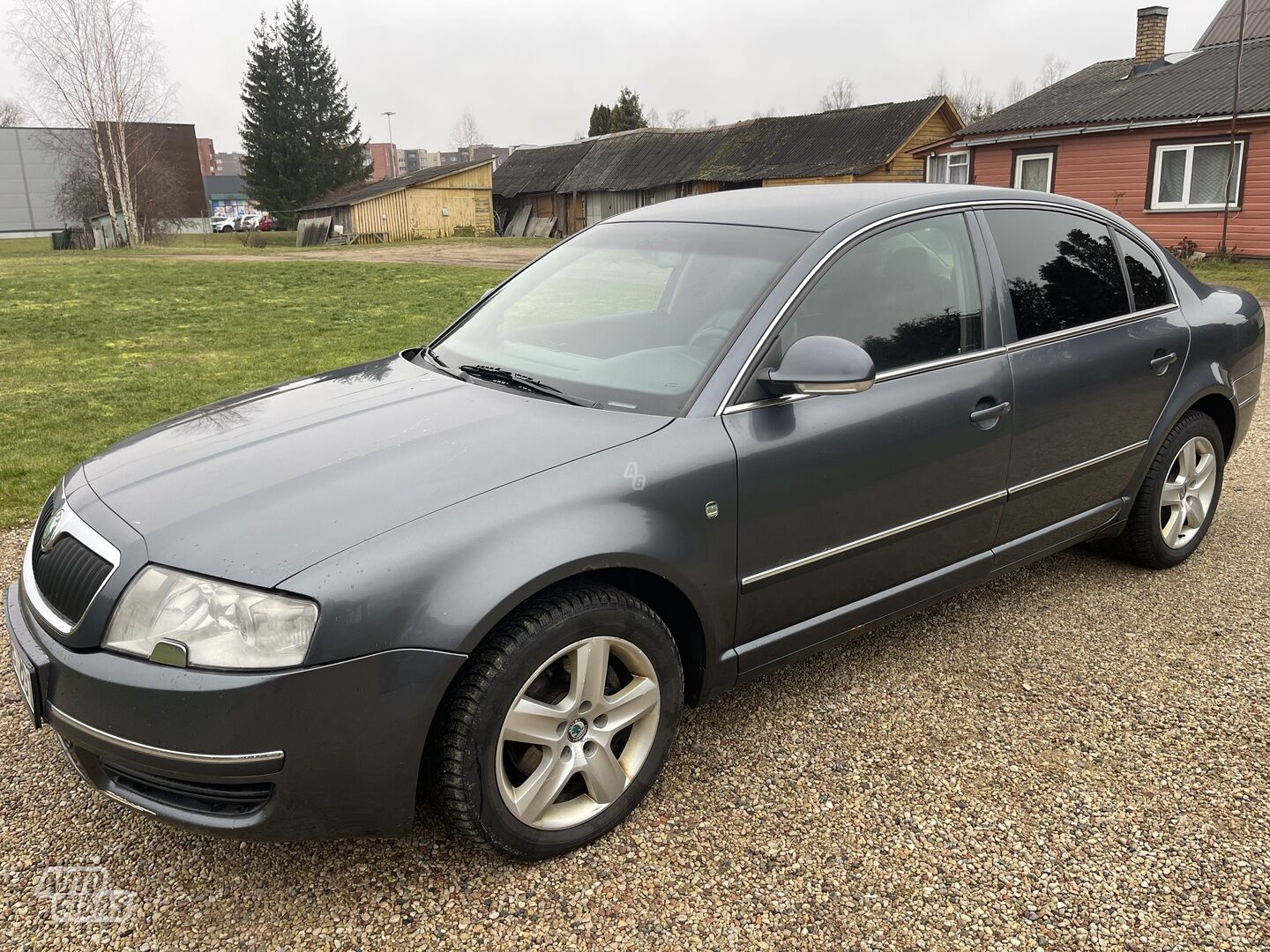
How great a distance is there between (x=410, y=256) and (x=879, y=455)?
28.1 m

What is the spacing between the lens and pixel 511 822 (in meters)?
2.36

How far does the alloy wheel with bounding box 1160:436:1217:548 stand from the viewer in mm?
4188

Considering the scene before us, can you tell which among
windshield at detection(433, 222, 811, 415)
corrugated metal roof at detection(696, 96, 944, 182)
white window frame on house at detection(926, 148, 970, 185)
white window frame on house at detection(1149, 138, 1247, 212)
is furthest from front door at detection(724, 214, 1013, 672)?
corrugated metal roof at detection(696, 96, 944, 182)

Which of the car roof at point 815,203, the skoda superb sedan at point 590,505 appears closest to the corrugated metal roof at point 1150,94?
the car roof at point 815,203

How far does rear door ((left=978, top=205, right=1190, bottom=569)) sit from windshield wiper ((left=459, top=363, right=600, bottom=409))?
1571 mm

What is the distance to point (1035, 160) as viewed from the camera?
23.5 m

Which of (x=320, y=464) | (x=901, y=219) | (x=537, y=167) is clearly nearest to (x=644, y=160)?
(x=537, y=167)

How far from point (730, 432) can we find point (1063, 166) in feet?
77.1

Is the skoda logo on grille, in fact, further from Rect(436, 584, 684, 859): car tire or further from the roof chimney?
the roof chimney

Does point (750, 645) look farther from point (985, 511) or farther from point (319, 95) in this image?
point (319, 95)

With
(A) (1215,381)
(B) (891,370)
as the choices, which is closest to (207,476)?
(B) (891,370)

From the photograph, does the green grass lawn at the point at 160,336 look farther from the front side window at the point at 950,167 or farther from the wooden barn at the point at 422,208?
the wooden barn at the point at 422,208

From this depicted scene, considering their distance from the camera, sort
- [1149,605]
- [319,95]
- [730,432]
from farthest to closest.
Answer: [319,95] < [1149,605] < [730,432]

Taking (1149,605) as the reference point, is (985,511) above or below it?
above
